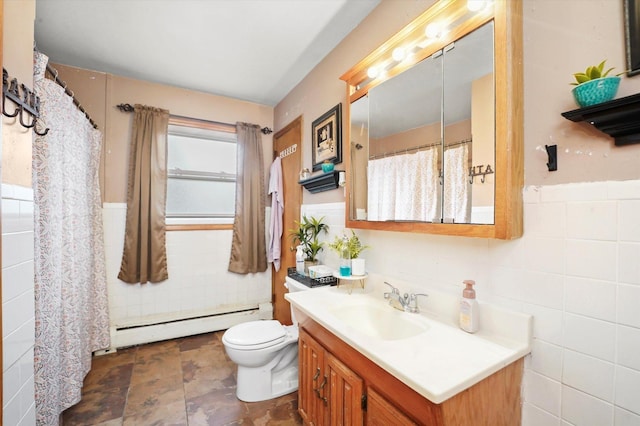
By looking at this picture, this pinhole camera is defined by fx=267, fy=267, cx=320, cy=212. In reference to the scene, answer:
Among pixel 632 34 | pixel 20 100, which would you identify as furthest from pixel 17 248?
pixel 632 34

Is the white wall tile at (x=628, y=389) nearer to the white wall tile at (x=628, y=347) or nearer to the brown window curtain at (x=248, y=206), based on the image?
the white wall tile at (x=628, y=347)

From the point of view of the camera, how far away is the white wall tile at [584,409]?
790mm

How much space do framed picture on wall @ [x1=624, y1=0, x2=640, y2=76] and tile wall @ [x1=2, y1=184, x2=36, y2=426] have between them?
194 cm

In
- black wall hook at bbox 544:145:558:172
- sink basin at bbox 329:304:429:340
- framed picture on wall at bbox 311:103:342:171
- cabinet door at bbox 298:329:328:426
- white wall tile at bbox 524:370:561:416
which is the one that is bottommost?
cabinet door at bbox 298:329:328:426

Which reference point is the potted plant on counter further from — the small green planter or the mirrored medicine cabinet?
the small green planter

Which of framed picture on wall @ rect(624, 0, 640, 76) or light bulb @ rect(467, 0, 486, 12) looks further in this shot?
light bulb @ rect(467, 0, 486, 12)

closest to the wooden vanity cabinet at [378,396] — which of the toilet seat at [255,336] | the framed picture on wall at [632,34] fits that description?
the toilet seat at [255,336]

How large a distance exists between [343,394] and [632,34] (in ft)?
5.08

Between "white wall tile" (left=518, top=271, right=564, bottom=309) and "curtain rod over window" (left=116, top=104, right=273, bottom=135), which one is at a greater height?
"curtain rod over window" (left=116, top=104, right=273, bottom=135)

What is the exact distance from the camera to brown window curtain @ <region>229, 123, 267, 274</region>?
9.83 feet

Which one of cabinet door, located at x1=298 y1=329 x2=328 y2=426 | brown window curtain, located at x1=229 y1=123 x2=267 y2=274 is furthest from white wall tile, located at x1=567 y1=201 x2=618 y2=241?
brown window curtain, located at x1=229 y1=123 x2=267 y2=274

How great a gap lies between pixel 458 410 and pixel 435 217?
0.71 meters

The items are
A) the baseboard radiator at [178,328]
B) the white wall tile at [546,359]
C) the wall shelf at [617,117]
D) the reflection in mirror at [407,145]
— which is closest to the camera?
the wall shelf at [617,117]

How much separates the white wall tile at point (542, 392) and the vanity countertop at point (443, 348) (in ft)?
0.33
